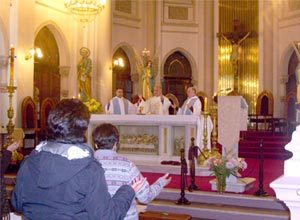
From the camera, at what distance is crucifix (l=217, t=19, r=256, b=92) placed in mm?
19062

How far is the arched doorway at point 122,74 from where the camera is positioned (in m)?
18.5

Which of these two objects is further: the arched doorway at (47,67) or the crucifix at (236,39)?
the crucifix at (236,39)

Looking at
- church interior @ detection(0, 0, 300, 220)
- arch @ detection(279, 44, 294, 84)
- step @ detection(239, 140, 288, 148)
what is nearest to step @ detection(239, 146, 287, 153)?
church interior @ detection(0, 0, 300, 220)

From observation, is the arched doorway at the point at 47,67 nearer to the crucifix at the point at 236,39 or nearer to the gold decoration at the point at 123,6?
the gold decoration at the point at 123,6

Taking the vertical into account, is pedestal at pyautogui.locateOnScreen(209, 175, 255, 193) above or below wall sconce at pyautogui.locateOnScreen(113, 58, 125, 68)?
below

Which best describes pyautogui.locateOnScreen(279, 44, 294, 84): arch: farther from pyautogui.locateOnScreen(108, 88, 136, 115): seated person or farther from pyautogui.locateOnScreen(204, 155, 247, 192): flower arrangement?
pyautogui.locateOnScreen(204, 155, 247, 192): flower arrangement

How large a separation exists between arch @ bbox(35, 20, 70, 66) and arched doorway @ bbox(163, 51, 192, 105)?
4.65 metres

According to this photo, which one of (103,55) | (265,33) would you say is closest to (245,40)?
(265,33)

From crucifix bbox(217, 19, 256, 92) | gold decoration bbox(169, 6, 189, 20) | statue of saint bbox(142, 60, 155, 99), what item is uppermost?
gold decoration bbox(169, 6, 189, 20)

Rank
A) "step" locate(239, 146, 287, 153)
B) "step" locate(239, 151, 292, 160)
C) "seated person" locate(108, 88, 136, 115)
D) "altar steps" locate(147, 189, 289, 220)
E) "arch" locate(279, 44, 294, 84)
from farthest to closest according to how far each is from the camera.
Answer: "arch" locate(279, 44, 294, 84) < "step" locate(239, 146, 287, 153) < "step" locate(239, 151, 292, 160) < "seated person" locate(108, 88, 136, 115) < "altar steps" locate(147, 189, 289, 220)

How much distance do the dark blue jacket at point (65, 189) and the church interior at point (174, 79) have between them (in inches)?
130

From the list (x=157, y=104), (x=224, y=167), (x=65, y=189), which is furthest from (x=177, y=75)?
(x=65, y=189)

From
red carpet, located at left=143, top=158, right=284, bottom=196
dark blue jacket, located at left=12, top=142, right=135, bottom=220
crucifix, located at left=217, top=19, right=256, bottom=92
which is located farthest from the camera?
crucifix, located at left=217, top=19, right=256, bottom=92

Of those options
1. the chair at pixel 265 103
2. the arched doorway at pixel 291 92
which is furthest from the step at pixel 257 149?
the arched doorway at pixel 291 92
